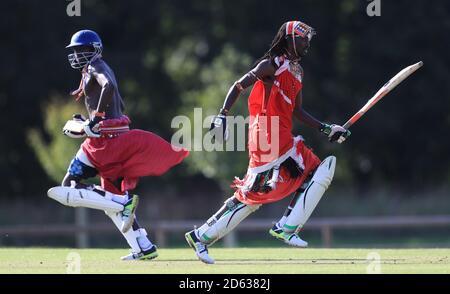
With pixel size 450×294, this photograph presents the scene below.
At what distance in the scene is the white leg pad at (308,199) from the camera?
11461 mm

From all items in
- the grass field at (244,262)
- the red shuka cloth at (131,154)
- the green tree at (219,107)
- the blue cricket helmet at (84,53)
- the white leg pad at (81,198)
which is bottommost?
the grass field at (244,262)

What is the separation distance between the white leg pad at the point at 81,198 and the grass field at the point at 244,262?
601 mm

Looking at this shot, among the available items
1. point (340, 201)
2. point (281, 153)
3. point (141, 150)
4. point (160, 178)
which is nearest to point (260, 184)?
point (281, 153)

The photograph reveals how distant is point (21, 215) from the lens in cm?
3269

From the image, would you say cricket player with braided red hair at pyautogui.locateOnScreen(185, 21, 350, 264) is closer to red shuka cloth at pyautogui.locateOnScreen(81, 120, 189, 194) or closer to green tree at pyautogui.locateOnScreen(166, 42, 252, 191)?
red shuka cloth at pyautogui.locateOnScreen(81, 120, 189, 194)

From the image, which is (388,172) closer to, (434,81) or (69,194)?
(434,81)

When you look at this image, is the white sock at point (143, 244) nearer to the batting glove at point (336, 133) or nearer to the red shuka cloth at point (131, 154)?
the red shuka cloth at point (131, 154)

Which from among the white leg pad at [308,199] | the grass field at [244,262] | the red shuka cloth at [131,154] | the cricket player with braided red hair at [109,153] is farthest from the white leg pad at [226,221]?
the red shuka cloth at [131,154]

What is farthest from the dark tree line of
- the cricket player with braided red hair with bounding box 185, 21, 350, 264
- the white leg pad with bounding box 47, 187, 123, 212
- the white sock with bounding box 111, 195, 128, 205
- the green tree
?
the white leg pad with bounding box 47, 187, 123, 212

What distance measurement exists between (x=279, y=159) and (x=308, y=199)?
52 centimetres

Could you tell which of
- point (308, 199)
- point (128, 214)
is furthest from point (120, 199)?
point (308, 199)

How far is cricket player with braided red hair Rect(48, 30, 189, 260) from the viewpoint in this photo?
451 inches

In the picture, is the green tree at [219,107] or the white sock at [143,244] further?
the green tree at [219,107]

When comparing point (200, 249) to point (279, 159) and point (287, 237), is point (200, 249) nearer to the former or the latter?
point (287, 237)
